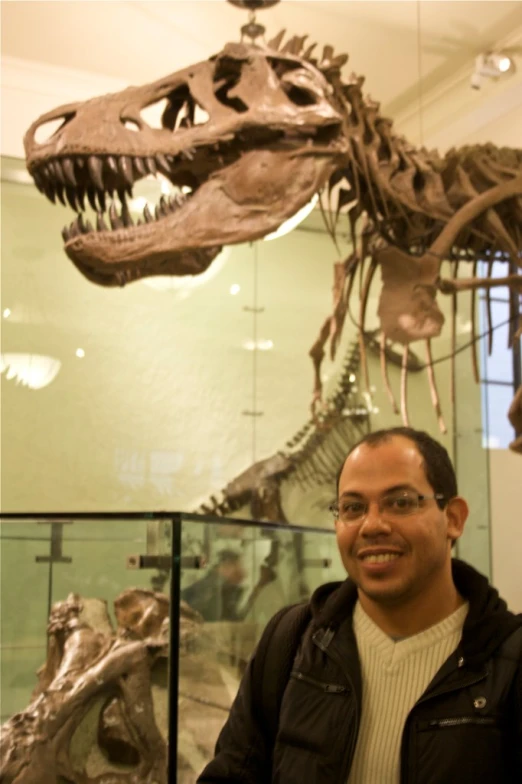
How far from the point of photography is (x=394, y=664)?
1.44 meters

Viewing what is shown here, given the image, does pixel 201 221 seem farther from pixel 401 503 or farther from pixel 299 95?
pixel 401 503

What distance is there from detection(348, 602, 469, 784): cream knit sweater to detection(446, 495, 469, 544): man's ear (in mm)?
127

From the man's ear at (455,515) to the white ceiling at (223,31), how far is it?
4.05 m

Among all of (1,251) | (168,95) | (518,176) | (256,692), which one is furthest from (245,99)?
(1,251)

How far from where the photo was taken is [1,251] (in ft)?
17.4

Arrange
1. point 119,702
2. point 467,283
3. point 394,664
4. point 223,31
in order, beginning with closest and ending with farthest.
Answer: point 394,664 < point 119,702 < point 467,283 < point 223,31

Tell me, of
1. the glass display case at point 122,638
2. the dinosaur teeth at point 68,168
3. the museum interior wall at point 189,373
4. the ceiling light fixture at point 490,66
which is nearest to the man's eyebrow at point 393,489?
the glass display case at point 122,638

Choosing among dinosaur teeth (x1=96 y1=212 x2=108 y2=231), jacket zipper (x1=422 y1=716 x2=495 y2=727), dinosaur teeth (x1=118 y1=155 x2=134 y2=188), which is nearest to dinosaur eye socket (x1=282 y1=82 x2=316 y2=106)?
dinosaur teeth (x1=118 y1=155 x2=134 y2=188)

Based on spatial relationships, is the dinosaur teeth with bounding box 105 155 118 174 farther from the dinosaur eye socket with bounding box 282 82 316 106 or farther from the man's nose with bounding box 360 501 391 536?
the man's nose with bounding box 360 501 391 536

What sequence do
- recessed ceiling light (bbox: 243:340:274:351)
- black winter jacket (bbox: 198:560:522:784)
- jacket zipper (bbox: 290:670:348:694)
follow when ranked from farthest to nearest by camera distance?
recessed ceiling light (bbox: 243:340:274:351)
jacket zipper (bbox: 290:670:348:694)
black winter jacket (bbox: 198:560:522:784)

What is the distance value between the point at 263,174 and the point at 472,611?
1917 millimetres

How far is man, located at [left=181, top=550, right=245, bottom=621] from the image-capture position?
2.49 metres

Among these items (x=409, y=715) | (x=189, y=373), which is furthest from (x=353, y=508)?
(x=189, y=373)

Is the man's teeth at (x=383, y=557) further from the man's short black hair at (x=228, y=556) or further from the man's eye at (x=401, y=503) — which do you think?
the man's short black hair at (x=228, y=556)
